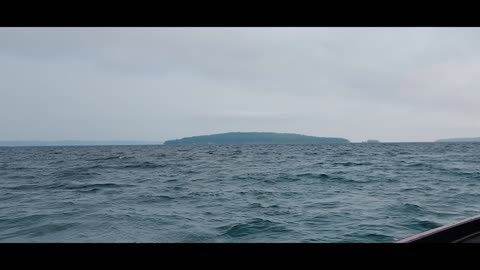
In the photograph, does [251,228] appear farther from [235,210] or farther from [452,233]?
[452,233]

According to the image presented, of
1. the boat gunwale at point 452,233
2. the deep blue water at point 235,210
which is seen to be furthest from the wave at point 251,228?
the boat gunwale at point 452,233

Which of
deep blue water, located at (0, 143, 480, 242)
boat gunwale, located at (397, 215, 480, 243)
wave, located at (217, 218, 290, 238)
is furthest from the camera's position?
wave, located at (217, 218, 290, 238)

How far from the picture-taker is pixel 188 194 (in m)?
14.0

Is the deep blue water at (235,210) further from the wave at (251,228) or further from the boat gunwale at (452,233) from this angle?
the boat gunwale at (452,233)

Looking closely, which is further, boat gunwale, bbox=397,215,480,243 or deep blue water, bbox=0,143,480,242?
deep blue water, bbox=0,143,480,242

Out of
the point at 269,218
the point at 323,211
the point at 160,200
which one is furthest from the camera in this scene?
the point at 160,200

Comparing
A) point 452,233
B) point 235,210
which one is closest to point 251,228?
point 235,210

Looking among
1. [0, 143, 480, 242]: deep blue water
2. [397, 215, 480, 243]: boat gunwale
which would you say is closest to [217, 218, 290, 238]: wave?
[0, 143, 480, 242]: deep blue water

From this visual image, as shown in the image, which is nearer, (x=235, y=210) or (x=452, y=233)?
(x=452, y=233)

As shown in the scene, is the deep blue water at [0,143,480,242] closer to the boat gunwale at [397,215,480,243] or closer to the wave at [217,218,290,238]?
the wave at [217,218,290,238]
